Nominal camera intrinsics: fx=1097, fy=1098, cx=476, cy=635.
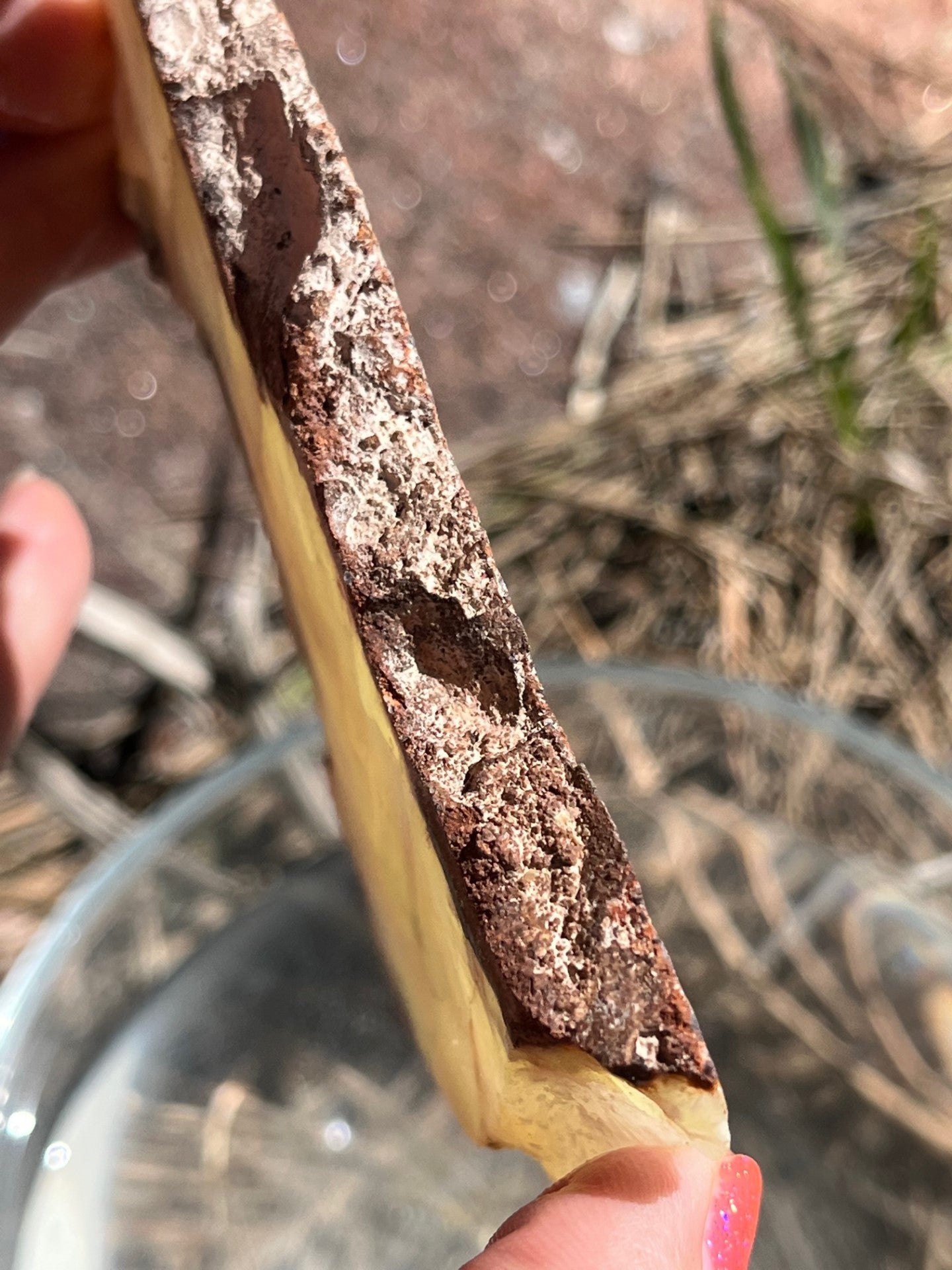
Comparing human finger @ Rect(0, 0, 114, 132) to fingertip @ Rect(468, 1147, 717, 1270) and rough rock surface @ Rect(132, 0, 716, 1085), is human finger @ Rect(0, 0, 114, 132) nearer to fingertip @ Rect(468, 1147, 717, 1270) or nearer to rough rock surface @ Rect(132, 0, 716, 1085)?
rough rock surface @ Rect(132, 0, 716, 1085)

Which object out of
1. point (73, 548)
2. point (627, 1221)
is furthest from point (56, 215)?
point (627, 1221)

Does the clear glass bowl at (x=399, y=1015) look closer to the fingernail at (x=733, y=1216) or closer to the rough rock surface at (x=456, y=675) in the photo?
the fingernail at (x=733, y=1216)

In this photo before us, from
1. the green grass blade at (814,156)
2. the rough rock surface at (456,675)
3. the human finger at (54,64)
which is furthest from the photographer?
the green grass blade at (814,156)

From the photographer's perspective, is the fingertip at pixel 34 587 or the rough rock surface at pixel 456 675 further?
the fingertip at pixel 34 587

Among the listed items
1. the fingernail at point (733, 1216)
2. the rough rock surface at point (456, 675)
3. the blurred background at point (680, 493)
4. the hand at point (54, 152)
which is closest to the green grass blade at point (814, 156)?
the blurred background at point (680, 493)

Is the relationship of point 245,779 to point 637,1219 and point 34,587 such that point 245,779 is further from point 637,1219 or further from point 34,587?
point 637,1219

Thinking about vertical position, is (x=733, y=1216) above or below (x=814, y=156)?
below
